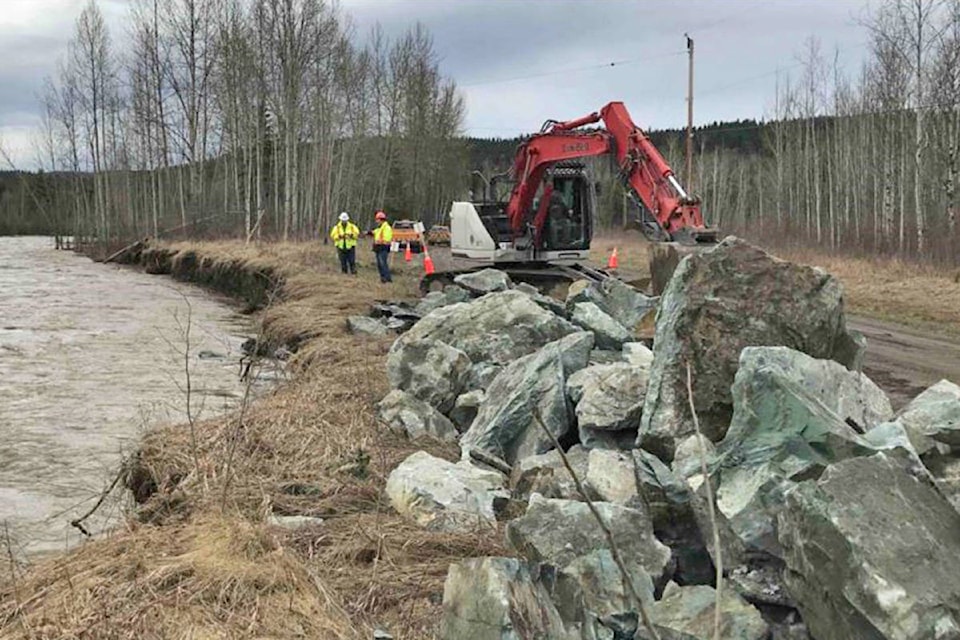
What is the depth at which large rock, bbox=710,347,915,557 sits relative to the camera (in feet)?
11.3

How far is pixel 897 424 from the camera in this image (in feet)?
12.4

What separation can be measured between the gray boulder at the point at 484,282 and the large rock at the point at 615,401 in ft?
27.7

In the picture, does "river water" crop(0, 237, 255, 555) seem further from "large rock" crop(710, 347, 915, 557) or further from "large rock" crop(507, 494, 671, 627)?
"large rock" crop(710, 347, 915, 557)

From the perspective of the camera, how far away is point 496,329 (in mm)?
8938

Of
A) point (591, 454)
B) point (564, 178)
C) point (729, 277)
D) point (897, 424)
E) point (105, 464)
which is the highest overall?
point (564, 178)

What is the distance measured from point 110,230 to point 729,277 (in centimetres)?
5412

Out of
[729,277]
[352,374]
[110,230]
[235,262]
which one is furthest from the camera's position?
[110,230]

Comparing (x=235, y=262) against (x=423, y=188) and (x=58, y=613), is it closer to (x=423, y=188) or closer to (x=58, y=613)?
(x=58, y=613)

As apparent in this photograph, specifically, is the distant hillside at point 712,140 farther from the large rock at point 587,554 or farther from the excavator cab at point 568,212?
the large rock at point 587,554

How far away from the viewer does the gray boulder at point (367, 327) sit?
40.7 feet

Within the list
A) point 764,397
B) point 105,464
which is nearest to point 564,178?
point 105,464

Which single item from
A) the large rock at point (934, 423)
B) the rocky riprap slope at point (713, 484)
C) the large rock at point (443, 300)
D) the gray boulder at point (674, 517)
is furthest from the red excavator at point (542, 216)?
the gray boulder at point (674, 517)

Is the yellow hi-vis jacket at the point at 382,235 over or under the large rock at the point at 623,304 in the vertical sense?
over

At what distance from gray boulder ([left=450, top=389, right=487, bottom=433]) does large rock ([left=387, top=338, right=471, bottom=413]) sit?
0.19 meters
